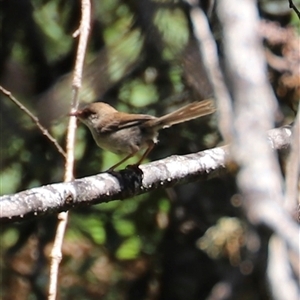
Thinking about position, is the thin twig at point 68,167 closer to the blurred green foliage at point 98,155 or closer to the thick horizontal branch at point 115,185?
the thick horizontal branch at point 115,185

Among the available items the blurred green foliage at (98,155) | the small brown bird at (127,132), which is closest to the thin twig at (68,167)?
the small brown bird at (127,132)

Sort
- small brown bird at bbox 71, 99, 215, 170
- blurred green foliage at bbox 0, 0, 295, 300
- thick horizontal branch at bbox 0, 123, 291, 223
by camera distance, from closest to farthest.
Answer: thick horizontal branch at bbox 0, 123, 291, 223, small brown bird at bbox 71, 99, 215, 170, blurred green foliage at bbox 0, 0, 295, 300

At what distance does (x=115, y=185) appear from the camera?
2.68m

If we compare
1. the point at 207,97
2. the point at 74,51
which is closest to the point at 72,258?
the point at 74,51

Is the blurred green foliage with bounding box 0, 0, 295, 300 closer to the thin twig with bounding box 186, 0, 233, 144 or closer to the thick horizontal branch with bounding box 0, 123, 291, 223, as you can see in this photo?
the thick horizontal branch with bounding box 0, 123, 291, 223

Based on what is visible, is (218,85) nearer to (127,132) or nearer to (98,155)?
(127,132)

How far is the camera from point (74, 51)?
197 inches

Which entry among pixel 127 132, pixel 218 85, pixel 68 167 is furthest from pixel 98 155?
pixel 218 85

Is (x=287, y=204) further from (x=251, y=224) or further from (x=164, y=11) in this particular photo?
(x=164, y=11)

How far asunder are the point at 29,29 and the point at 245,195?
14.3 feet

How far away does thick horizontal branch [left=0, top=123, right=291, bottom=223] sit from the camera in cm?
215

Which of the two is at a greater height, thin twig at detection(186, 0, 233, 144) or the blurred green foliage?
the blurred green foliage

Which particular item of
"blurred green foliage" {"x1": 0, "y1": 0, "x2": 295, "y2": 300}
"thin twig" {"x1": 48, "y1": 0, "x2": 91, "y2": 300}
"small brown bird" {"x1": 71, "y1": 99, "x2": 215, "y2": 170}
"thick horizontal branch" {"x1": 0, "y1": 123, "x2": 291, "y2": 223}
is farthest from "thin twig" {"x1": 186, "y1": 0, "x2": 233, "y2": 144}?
"blurred green foliage" {"x1": 0, "y1": 0, "x2": 295, "y2": 300}

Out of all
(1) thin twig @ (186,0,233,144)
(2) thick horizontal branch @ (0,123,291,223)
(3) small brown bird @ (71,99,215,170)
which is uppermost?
(3) small brown bird @ (71,99,215,170)
